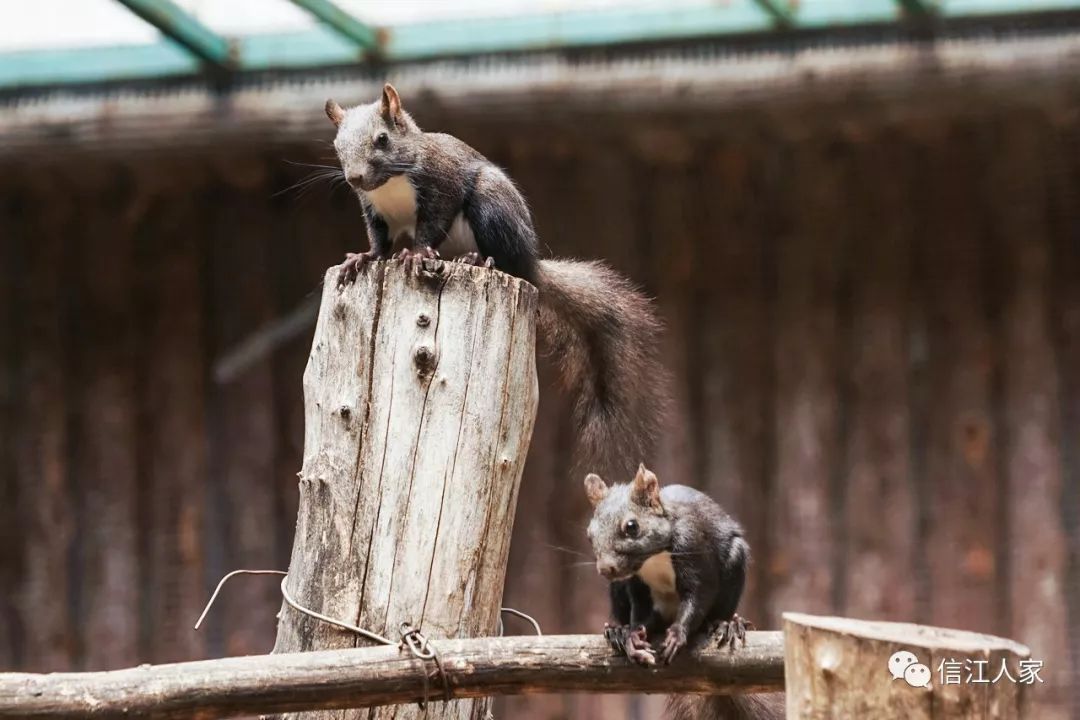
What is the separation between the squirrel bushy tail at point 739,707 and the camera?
3770 millimetres

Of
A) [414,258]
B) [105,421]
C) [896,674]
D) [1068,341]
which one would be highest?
[414,258]

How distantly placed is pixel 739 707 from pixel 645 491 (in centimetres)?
68

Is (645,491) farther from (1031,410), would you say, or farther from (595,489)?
(1031,410)

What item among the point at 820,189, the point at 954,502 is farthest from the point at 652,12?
the point at 954,502

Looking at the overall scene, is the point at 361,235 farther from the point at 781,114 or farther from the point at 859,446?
the point at 859,446

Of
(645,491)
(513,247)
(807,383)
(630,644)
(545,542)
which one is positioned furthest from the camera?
(545,542)

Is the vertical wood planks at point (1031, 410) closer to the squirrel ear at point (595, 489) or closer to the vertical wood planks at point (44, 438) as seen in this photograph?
the squirrel ear at point (595, 489)

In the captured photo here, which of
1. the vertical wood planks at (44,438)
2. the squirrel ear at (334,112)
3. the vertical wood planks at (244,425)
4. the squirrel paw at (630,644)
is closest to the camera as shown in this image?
the squirrel paw at (630,644)

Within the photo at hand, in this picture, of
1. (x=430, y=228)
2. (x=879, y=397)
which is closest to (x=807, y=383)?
(x=879, y=397)

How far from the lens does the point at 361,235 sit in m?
6.40

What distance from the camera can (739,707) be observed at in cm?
377

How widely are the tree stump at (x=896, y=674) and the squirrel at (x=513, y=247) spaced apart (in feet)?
4.90

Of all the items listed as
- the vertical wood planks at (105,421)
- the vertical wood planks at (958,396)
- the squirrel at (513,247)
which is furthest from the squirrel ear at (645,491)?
the vertical wood planks at (105,421)

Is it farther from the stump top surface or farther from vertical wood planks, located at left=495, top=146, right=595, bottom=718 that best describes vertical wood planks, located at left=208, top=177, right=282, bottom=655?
the stump top surface
